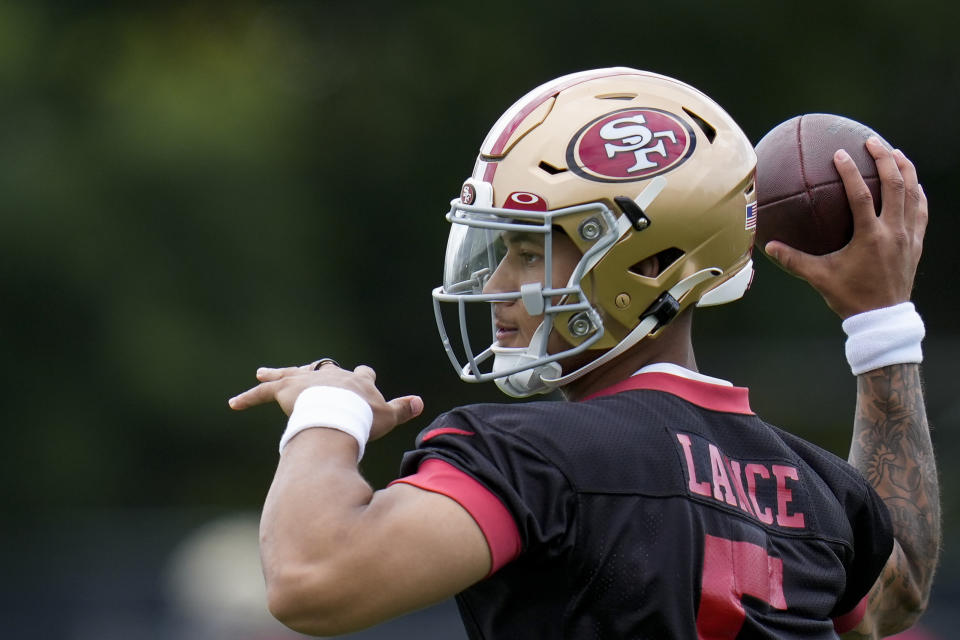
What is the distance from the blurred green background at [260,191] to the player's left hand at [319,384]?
1105 cm

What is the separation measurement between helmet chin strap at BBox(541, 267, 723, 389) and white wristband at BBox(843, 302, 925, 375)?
49 centimetres

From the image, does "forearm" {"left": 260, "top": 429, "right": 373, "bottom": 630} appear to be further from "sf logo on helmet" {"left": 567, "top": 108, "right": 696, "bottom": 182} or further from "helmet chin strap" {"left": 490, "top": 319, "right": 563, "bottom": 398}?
"sf logo on helmet" {"left": 567, "top": 108, "right": 696, "bottom": 182}

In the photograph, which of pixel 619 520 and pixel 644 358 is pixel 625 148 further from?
pixel 619 520

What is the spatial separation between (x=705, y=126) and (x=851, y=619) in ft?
3.51

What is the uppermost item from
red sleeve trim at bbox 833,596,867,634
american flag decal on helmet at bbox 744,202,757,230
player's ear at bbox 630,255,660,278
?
american flag decal on helmet at bbox 744,202,757,230

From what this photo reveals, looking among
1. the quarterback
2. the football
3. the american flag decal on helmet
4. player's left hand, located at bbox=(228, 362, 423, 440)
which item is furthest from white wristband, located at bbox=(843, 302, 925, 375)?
player's left hand, located at bbox=(228, 362, 423, 440)

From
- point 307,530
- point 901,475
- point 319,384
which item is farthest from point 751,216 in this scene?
point 307,530

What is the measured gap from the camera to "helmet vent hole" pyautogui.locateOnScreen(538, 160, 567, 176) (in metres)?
2.71

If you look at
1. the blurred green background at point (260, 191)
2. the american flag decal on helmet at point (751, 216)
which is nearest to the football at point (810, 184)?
the american flag decal on helmet at point (751, 216)

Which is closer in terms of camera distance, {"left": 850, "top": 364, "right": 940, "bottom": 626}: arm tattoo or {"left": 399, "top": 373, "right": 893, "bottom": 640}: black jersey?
{"left": 399, "top": 373, "right": 893, "bottom": 640}: black jersey

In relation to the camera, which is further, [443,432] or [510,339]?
[510,339]

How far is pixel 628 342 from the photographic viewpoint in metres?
2.73

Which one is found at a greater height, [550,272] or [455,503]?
[550,272]

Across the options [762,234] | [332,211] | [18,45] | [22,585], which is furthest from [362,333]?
[762,234]
